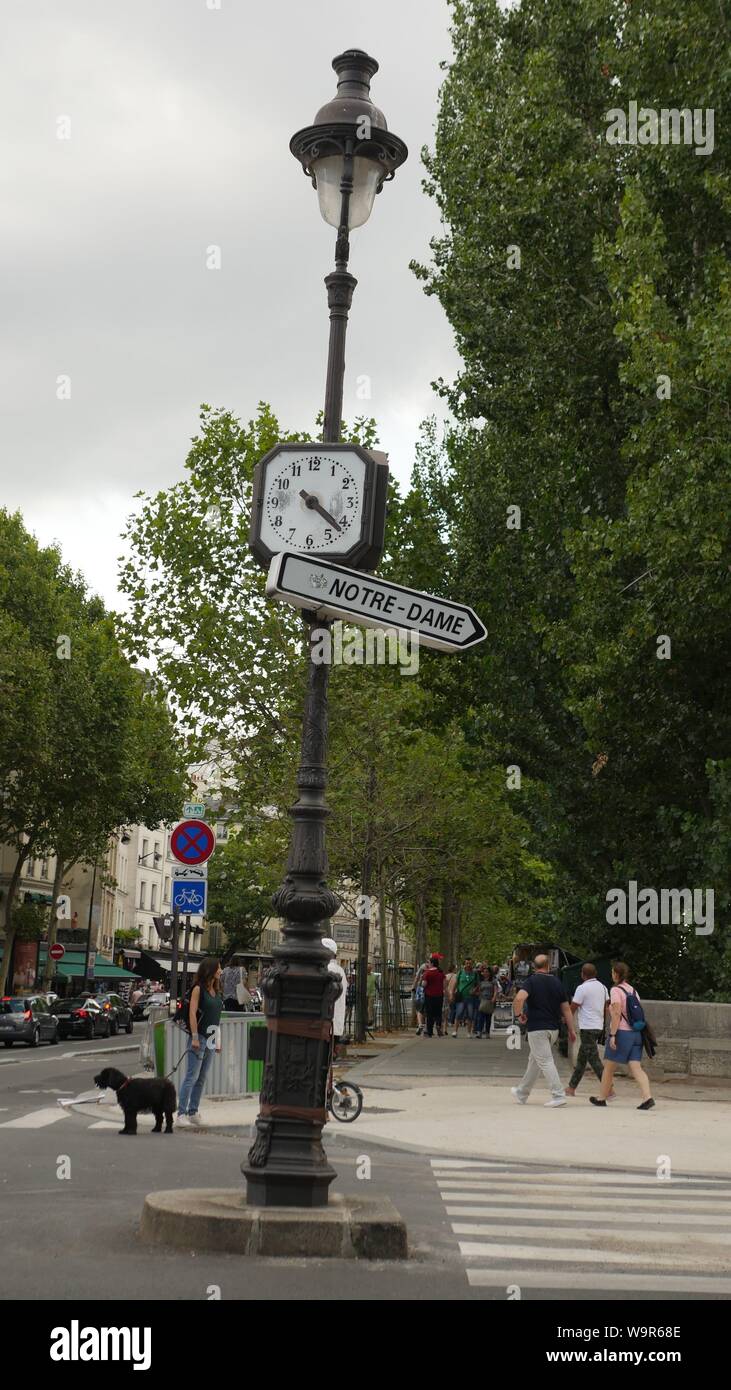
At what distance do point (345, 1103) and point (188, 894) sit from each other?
343 cm

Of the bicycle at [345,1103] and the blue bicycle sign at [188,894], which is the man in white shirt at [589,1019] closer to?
the bicycle at [345,1103]

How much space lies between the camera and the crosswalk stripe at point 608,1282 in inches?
275

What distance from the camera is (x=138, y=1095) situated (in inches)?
556

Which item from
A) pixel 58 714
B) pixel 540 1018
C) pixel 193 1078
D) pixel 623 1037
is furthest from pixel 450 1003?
pixel 193 1078

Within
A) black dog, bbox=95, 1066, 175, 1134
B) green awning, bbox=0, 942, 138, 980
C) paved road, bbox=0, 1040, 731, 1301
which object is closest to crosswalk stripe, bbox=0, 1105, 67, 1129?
paved road, bbox=0, 1040, 731, 1301

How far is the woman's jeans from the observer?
1577 centimetres

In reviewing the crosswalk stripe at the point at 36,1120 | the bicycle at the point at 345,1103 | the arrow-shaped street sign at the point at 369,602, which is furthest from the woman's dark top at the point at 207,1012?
the arrow-shaped street sign at the point at 369,602

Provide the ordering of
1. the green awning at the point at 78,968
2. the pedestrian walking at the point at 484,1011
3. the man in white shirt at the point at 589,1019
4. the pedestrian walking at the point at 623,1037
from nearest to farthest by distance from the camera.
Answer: the pedestrian walking at the point at 623,1037
the man in white shirt at the point at 589,1019
the pedestrian walking at the point at 484,1011
the green awning at the point at 78,968

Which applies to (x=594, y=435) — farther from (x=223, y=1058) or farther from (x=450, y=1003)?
(x=450, y=1003)

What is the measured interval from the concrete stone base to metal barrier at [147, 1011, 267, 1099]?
1093cm

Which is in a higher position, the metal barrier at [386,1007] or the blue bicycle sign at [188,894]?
the blue bicycle sign at [188,894]

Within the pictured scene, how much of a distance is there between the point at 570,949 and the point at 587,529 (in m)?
9.68

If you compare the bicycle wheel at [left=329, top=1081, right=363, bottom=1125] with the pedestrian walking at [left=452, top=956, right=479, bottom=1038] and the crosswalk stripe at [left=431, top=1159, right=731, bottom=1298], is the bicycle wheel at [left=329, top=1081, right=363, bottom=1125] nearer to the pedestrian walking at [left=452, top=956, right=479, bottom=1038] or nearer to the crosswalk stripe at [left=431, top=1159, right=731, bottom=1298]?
the crosswalk stripe at [left=431, top=1159, right=731, bottom=1298]

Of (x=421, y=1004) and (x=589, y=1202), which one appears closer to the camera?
(x=589, y=1202)
